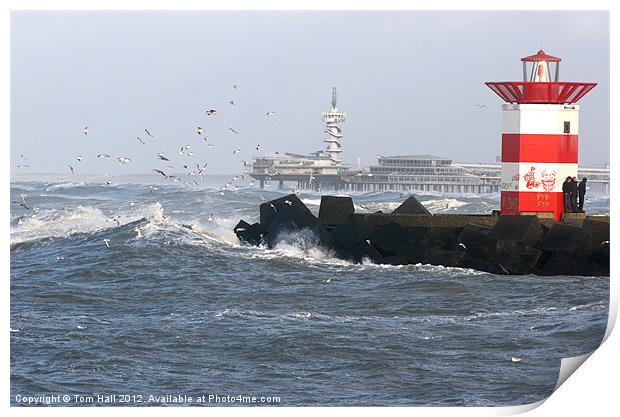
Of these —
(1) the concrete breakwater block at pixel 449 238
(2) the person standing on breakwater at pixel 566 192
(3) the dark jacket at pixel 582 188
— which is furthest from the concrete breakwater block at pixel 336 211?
(3) the dark jacket at pixel 582 188

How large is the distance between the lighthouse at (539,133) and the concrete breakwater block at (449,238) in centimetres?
43

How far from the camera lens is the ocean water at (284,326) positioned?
8.42 m

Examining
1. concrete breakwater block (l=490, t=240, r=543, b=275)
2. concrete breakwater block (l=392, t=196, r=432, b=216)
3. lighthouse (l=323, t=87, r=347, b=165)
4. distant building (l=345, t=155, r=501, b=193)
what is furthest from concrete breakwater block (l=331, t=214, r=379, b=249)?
lighthouse (l=323, t=87, r=347, b=165)

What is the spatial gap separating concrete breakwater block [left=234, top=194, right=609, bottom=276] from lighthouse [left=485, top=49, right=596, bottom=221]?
426 millimetres

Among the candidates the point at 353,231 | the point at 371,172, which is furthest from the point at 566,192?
the point at 371,172

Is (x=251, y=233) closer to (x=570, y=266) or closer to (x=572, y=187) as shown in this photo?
(x=572, y=187)

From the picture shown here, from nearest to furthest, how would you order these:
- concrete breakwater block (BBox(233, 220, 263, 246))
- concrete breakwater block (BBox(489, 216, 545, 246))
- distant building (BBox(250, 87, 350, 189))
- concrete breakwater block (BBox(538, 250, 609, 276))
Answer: concrete breakwater block (BBox(489, 216, 545, 246))
concrete breakwater block (BBox(538, 250, 609, 276))
concrete breakwater block (BBox(233, 220, 263, 246))
distant building (BBox(250, 87, 350, 189))

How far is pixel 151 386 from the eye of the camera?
27.4 ft

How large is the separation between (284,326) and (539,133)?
12.9ft

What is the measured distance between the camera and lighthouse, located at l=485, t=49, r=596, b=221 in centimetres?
1291

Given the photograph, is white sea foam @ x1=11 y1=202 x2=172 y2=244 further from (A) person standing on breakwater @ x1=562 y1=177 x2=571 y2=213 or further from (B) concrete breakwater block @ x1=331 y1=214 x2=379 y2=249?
(A) person standing on breakwater @ x1=562 y1=177 x2=571 y2=213

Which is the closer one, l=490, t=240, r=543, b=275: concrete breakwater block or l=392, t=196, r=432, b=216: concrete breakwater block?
A: l=490, t=240, r=543, b=275: concrete breakwater block
